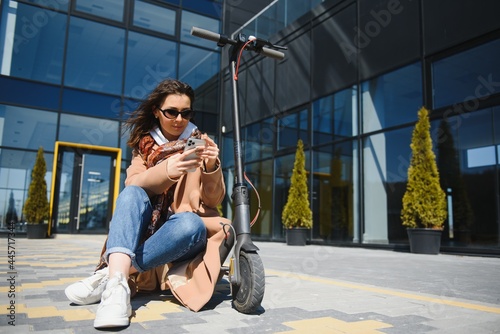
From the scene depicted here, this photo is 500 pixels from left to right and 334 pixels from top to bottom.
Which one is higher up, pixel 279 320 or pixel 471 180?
pixel 471 180

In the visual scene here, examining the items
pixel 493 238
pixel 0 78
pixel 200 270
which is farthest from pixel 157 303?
pixel 0 78

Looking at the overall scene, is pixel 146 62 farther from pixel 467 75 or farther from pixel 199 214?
pixel 199 214

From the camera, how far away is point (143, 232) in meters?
2.09

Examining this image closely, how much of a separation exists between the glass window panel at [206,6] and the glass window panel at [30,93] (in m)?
5.71

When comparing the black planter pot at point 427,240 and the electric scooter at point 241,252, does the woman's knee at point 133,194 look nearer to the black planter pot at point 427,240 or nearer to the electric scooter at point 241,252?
the electric scooter at point 241,252

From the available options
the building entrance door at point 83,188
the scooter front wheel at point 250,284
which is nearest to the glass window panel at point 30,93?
the building entrance door at point 83,188

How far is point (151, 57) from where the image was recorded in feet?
43.9

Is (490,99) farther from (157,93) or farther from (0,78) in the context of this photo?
(0,78)

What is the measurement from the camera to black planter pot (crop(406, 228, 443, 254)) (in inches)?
261

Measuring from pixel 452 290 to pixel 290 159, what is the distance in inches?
325

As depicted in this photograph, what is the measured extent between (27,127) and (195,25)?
657 cm

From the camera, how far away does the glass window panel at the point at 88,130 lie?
1173 centimetres

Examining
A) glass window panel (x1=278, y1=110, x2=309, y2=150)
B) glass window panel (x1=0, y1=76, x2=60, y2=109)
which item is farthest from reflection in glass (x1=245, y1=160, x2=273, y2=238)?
glass window panel (x1=0, y1=76, x2=60, y2=109)

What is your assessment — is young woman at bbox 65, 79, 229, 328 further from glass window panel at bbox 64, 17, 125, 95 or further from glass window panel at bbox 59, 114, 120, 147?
glass window panel at bbox 64, 17, 125, 95
